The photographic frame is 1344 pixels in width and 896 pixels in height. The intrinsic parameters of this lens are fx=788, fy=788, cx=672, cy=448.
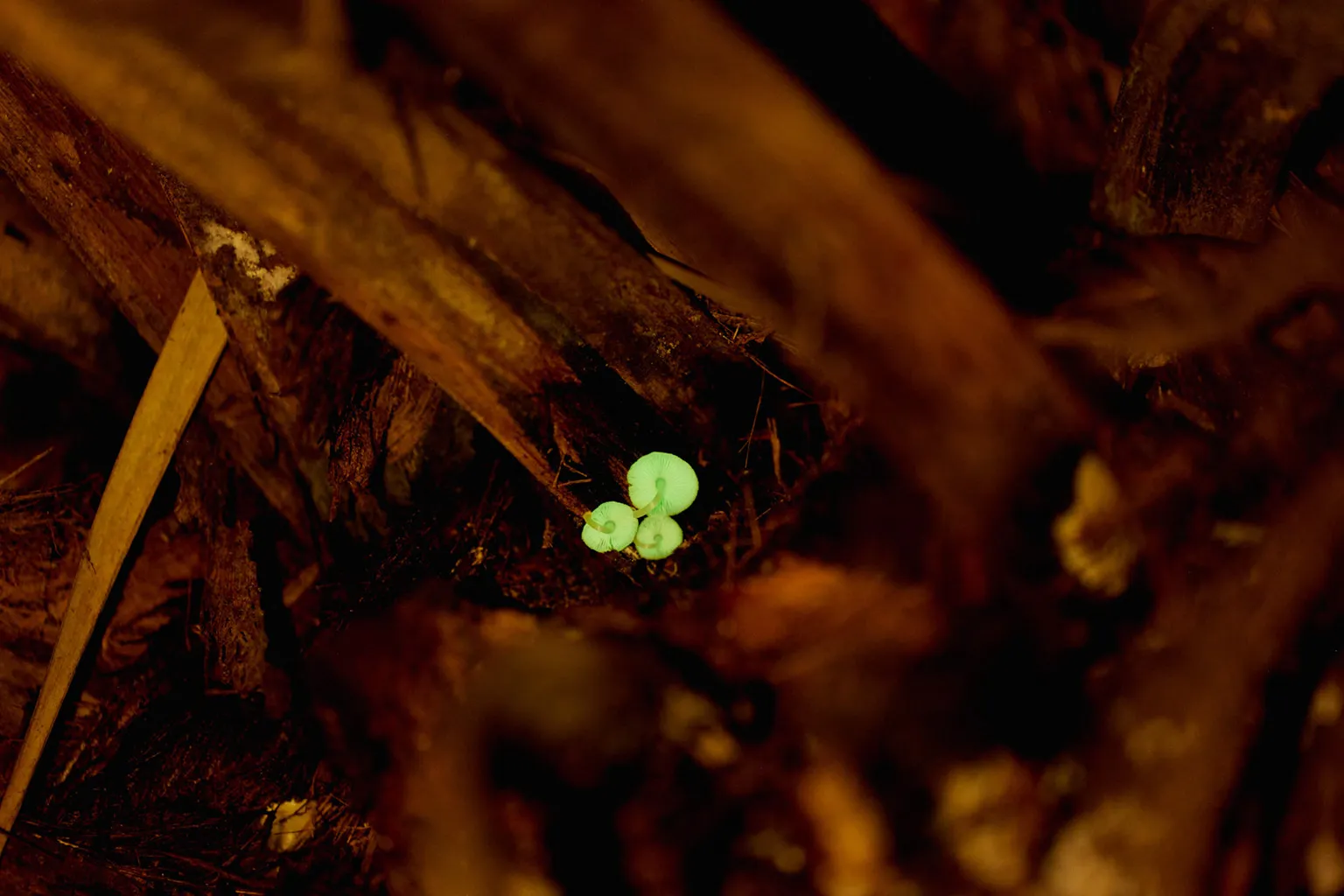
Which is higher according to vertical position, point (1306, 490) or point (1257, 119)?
point (1257, 119)

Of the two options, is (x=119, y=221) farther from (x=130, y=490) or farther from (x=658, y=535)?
(x=658, y=535)

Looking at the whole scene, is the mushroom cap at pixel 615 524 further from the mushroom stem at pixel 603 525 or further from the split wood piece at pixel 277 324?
the split wood piece at pixel 277 324

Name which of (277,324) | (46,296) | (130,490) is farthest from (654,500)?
(46,296)

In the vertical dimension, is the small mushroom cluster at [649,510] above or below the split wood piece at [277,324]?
above

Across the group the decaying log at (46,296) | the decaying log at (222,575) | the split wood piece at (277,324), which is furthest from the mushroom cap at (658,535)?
the decaying log at (46,296)

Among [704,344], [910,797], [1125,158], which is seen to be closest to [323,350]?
[704,344]

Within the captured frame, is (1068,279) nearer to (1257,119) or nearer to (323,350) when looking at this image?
(1257,119)

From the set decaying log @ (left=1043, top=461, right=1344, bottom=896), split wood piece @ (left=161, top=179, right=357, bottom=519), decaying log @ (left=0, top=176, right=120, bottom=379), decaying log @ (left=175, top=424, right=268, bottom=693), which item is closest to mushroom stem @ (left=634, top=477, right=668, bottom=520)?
split wood piece @ (left=161, top=179, right=357, bottom=519)
